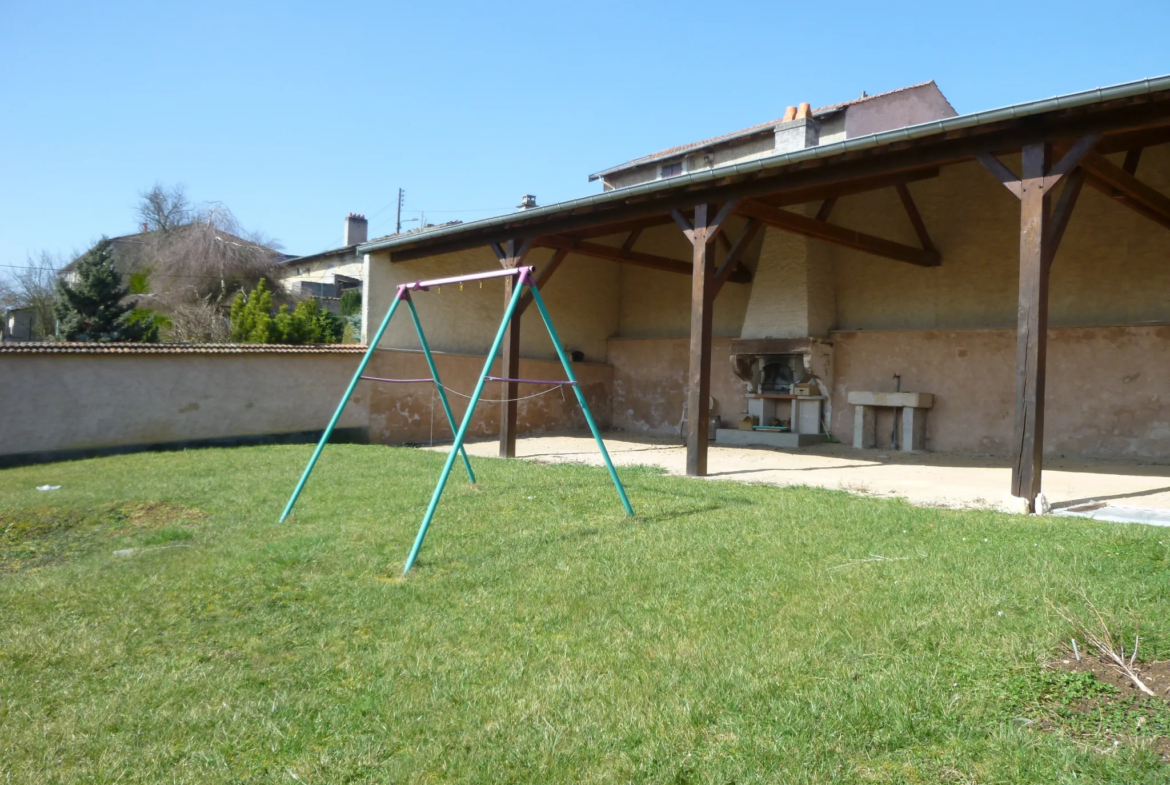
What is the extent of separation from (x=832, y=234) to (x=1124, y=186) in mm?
3453

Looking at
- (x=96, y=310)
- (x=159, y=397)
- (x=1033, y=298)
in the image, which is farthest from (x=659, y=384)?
(x=96, y=310)

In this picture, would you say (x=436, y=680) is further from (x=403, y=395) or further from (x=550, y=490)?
(x=403, y=395)

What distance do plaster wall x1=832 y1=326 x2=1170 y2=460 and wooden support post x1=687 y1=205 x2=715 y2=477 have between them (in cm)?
534

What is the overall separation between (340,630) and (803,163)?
21.4 feet

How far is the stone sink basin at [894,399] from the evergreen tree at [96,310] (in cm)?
1679

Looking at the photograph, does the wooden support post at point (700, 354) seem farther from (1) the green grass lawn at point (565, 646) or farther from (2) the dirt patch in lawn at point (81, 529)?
(2) the dirt patch in lawn at point (81, 529)

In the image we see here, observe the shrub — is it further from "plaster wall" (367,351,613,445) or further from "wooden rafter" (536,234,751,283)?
"wooden rafter" (536,234,751,283)

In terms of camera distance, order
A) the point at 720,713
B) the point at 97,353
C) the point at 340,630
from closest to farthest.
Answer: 1. the point at 720,713
2. the point at 340,630
3. the point at 97,353

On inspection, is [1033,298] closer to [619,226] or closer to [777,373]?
[619,226]

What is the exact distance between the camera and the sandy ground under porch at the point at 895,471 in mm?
7125

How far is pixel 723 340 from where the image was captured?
15023 mm

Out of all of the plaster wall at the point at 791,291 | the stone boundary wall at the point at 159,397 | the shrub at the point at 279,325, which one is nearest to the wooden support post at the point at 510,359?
the stone boundary wall at the point at 159,397

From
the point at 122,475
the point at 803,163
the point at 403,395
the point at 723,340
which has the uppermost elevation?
the point at 803,163

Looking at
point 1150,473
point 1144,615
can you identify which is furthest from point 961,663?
point 1150,473
